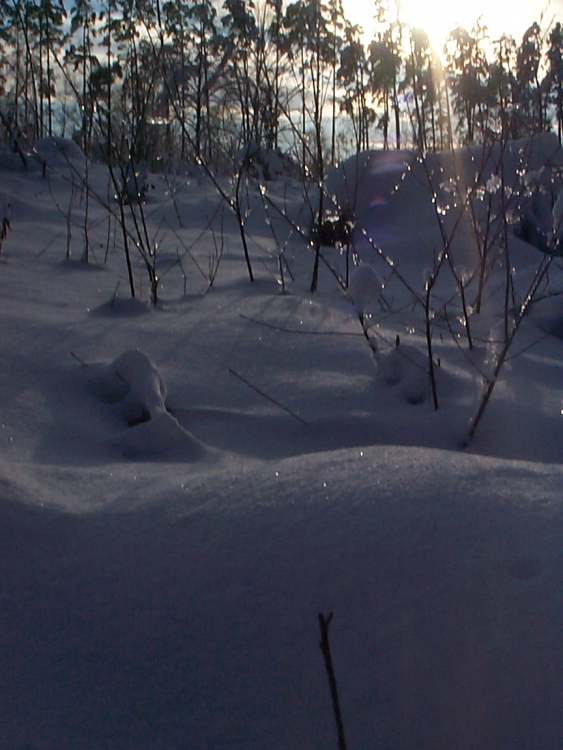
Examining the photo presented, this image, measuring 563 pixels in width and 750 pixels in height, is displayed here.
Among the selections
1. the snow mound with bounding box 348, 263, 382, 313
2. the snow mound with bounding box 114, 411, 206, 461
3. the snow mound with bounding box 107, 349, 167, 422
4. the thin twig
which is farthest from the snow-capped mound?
the snow mound with bounding box 114, 411, 206, 461

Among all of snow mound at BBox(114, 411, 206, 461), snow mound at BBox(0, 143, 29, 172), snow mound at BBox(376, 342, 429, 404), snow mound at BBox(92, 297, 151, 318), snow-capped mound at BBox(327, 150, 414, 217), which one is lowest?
snow mound at BBox(114, 411, 206, 461)

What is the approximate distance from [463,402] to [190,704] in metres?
1.24

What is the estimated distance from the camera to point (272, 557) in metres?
1.01

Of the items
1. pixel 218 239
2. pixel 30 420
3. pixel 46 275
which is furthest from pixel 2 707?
pixel 218 239

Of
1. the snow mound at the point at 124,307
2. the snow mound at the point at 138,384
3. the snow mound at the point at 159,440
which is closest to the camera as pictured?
the snow mound at the point at 159,440

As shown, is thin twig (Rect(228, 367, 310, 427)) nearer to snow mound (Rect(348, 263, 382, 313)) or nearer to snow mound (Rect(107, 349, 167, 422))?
snow mound (Rect(107, 349, 167, 422))

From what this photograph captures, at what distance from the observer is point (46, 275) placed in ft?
9.91

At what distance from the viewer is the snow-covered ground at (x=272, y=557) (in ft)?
2.72

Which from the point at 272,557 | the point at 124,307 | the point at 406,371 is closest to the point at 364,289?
the point at 406,371

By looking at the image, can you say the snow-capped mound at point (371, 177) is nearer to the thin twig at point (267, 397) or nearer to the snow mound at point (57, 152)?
the snow mound at point (57, 152)

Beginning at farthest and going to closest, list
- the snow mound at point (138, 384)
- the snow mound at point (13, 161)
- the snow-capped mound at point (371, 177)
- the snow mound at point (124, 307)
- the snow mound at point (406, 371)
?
the snow mound at point (13, 161)
the snow-capped mound at point (371, 177)
the snow mound at point (124, 307)
the snow mound at point (406, 371)
the snow mound at point (138, 384)

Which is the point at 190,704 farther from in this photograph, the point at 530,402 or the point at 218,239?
the point at 218,239

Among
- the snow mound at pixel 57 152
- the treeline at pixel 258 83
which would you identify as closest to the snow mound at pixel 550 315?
the treeline at pixel 258 83

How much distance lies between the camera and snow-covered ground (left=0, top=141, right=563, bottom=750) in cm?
83
